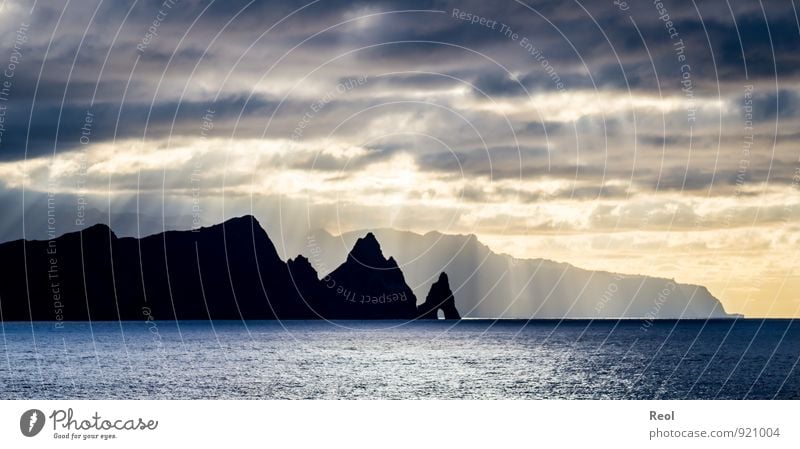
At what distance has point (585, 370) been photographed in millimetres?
159250

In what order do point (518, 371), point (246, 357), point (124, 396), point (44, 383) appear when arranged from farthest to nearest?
point (246, 357) → point (518, 371) → point (44, 383) → point (124, 396)

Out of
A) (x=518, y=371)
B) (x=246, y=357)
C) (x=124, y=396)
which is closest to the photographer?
(x=124, y=396)

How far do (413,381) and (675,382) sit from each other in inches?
1527

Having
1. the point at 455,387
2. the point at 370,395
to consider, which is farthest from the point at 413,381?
the point at 370,395
